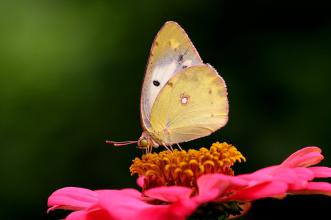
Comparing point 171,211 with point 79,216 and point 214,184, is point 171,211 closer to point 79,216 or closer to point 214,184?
point 214,184

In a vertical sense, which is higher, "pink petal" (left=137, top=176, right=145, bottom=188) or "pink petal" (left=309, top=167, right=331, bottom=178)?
"pink petal" (left=309, top=167, right=331, bottom=178)

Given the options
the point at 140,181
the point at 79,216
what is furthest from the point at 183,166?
the point at 79,216

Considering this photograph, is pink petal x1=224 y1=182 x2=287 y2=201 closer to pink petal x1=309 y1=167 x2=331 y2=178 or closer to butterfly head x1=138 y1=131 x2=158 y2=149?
pink petal x1=309 y1=167 x2=331 y2=178

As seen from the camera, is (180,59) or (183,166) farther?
(180,59)

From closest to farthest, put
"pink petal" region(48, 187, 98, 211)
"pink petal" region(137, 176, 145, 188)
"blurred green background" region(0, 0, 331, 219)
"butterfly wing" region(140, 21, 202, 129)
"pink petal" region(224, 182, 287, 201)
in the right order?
"pink petal" region(224, 182, 287, 201) → "pink petal" region(137, 176, 145, 188) → "pink petal" region(48, 187, 98, 211) → "butterfly wing" region(140, 21, 202, 129) → "blurred green background" region(0, 0, 331, 219)

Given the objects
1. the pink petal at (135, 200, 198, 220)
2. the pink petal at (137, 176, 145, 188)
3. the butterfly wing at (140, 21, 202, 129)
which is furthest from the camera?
Answer: the butterfly wing at (140, 21, 202, 129)

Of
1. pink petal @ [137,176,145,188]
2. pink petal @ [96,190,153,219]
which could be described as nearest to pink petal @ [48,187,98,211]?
pink petal @ [137,176,145,188]

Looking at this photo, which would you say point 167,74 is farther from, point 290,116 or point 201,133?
point 290,116

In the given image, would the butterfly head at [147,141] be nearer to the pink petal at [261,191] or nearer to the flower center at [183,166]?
the flower center at [183,166]
